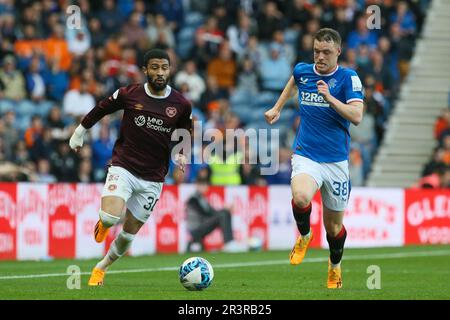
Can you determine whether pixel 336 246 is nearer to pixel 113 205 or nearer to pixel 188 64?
pixel 113 205

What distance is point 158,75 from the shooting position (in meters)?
13.6

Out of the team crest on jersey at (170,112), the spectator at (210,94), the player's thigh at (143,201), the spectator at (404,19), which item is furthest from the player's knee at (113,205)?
the spectator at (404,19)

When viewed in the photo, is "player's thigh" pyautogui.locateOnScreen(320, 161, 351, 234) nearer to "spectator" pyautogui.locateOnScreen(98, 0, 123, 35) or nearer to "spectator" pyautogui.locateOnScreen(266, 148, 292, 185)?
"spectator" pyautogui.locateOnScreen(266, 148, 292, 185)

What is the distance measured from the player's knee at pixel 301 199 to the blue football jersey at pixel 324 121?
1.71 feet

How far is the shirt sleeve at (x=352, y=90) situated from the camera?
1310 cm

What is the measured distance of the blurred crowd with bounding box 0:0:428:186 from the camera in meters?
23.5

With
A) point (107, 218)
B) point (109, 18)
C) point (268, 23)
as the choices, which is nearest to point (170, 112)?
point (107, 218)

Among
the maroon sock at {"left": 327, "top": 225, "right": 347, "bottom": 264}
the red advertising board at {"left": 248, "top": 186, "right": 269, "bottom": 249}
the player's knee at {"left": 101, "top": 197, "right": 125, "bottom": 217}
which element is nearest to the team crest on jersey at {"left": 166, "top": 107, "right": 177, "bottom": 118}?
the player's knee at {"left": 101, "top": 197, "right": 125, "bottom": 217}

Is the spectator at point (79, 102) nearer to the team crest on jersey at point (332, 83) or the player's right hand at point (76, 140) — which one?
the player's right hand at point (76, 140)

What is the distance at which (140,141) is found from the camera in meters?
13.8

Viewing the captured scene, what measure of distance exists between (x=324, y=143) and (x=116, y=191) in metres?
2.36

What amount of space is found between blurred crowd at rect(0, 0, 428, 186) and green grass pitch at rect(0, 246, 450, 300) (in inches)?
122

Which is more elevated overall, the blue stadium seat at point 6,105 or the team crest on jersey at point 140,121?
the blue stadium seat at point 6,105
